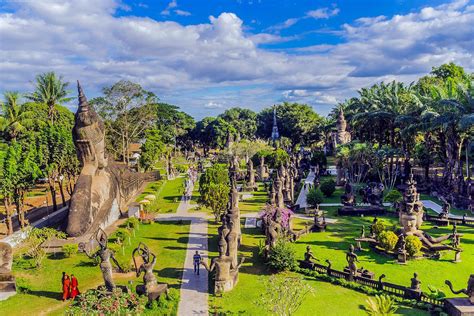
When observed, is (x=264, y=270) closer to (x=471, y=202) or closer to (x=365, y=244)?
(x=365, y=244)

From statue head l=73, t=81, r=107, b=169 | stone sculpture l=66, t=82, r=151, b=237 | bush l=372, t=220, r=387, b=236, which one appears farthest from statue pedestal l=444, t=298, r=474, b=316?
statue head l=73, t=81, r=107, b=169

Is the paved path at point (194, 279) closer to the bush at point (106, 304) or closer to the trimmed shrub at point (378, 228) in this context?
the bush at point (106, 304)

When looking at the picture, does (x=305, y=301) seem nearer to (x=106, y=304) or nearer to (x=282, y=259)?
(x=282, y=259)

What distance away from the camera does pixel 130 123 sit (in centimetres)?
6431

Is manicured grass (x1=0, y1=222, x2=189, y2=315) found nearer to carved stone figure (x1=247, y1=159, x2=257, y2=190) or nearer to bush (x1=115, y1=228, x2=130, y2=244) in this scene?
bush (x1=115, y1=228, x2=130, y2=244)

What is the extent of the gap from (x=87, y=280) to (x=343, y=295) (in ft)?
45.8

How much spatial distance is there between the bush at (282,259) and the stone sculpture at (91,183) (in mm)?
14354

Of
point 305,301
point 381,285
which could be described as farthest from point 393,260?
point 305,301

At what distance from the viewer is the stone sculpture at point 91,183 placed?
92.3ft

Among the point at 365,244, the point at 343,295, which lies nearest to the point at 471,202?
the point at 365,244

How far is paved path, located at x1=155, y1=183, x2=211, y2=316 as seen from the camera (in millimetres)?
17688

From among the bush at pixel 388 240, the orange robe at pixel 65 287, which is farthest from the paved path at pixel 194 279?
the bush at pixel 388 240

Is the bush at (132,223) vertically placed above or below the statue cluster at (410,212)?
below

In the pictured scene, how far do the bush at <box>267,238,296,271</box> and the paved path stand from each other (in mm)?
3912
